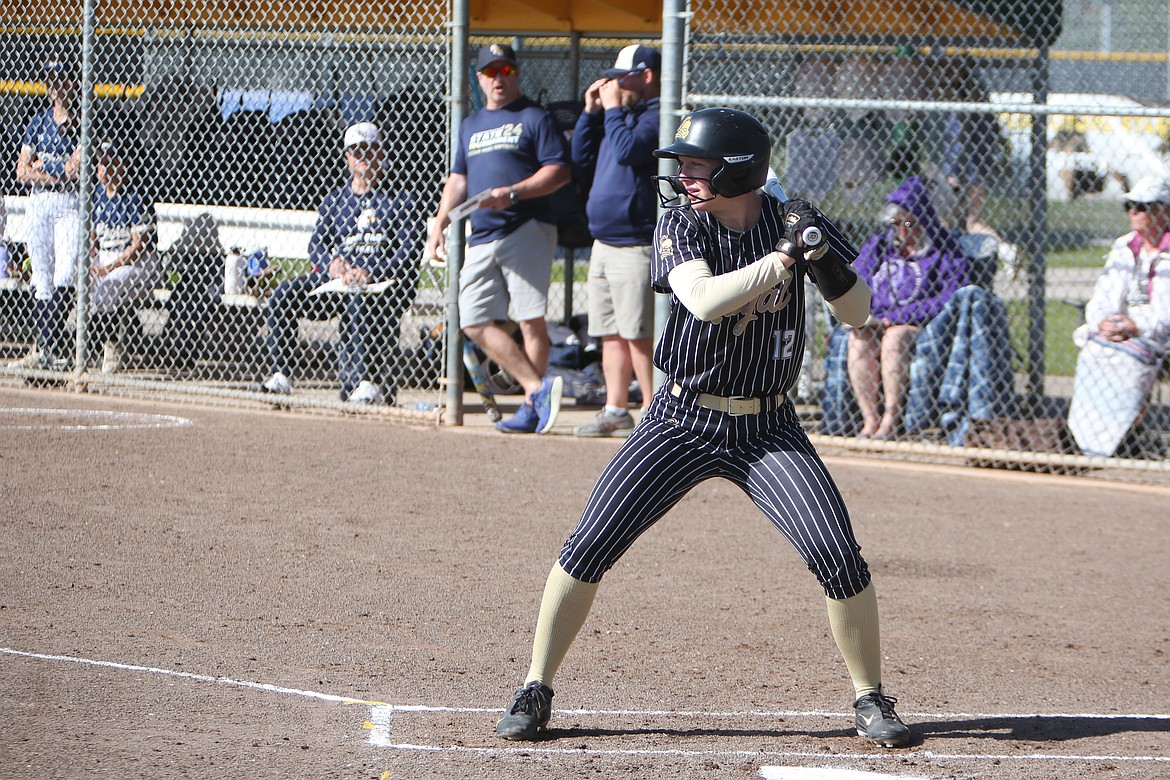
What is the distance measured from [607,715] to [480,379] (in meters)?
5.23

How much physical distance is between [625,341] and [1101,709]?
462 cm

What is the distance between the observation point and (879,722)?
397 centimetres

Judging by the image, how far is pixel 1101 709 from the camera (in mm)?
4484

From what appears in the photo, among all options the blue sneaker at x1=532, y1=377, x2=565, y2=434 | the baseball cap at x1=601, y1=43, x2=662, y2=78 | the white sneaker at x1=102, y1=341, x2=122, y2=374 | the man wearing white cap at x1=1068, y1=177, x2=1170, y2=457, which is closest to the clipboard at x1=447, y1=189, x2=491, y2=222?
the baseball cap at x1=601, y1=43, x2=662, y2=78

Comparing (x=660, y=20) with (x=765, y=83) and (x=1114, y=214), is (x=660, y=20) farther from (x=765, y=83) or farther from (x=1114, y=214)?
(x=1114, y=214)

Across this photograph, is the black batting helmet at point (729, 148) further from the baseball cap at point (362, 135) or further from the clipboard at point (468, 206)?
the baseball cap at point (362, 135)

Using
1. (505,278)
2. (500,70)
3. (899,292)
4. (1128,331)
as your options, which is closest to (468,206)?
(505,278)

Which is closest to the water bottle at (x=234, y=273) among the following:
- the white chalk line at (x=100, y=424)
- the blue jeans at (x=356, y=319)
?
the blue jeans at (x=356, y=319)

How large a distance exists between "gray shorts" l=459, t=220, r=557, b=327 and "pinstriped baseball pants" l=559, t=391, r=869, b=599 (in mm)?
4854

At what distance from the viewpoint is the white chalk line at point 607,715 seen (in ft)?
12.7

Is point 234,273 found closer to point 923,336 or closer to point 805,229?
point 923,336

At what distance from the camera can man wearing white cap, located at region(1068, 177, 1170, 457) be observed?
8.33 metres

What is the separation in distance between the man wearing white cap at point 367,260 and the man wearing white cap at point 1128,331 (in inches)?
169

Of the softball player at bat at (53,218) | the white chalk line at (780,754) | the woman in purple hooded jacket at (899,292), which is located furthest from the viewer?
the softball player at bat at (53,218)
